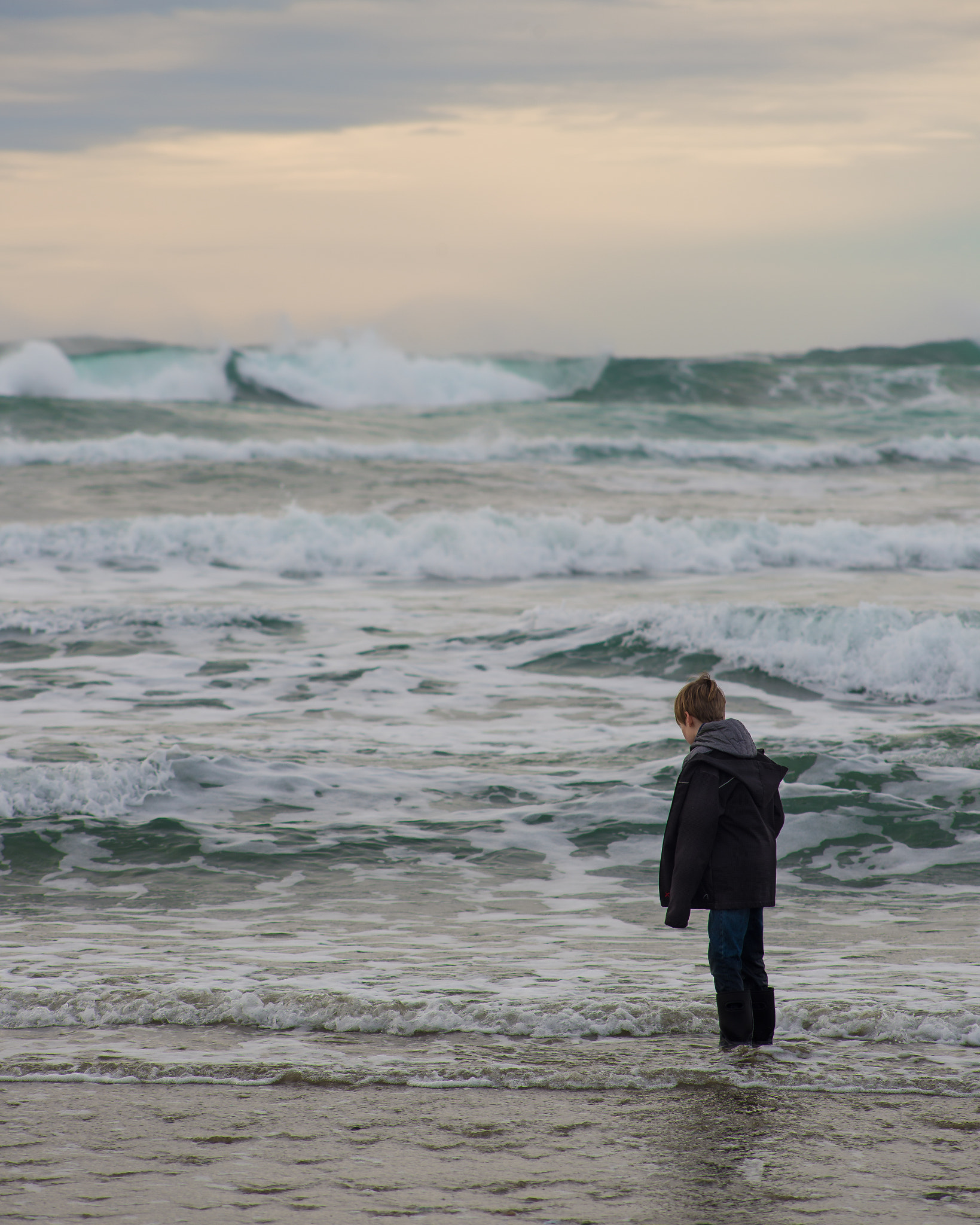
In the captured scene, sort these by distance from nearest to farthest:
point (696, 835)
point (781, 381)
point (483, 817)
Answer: point (696, 835) < point (483, 817) < point (781, 381)

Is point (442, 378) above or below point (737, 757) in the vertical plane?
above

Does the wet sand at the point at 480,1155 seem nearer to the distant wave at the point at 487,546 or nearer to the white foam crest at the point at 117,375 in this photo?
the distant wave at the point at 487,546

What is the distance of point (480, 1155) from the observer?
10.3ft

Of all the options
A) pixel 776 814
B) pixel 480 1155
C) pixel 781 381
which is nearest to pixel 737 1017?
pixel 776 814

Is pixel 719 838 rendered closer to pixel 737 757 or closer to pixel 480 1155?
pixel 737 757

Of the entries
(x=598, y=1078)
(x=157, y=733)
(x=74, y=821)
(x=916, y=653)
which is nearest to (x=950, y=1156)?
(x=598, y=1078)

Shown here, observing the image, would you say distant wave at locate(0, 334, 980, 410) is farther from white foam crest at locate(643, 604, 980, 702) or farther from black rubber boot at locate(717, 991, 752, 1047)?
black rubber boot at locate(717, 991, 752, 1047)

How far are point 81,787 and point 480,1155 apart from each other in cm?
490

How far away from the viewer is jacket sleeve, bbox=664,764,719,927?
12.5ft

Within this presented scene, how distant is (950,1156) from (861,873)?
353 centimetres

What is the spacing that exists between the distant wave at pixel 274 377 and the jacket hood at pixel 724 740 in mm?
28740

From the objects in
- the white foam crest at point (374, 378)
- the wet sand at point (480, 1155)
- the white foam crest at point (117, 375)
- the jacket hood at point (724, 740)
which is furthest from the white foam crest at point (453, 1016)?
the white foam crest at point (374, 378)

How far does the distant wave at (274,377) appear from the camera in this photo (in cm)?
3195

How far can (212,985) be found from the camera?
451 centimetres
